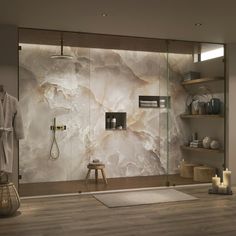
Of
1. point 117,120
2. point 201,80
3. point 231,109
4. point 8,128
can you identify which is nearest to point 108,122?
point 117,120

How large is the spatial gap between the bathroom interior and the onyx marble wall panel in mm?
16

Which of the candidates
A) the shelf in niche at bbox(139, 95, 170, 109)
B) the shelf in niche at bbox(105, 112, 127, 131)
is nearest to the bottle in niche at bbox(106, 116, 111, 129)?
the shelf in niche at bbox(105, 112, 127, 131)

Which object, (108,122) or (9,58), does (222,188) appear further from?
(9,58)

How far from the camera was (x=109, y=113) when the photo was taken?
6.27 m

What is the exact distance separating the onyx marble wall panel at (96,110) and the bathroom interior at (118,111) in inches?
0.6

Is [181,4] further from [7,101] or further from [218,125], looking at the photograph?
[218,125]

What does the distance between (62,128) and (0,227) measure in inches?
92.8

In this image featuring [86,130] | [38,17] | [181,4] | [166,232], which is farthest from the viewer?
[86,130]

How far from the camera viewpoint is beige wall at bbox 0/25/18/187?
449cm

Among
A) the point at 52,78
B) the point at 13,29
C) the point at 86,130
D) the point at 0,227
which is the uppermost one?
the point at 13,29

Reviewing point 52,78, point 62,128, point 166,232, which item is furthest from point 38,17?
point 166,232

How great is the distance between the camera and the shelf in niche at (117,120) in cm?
626

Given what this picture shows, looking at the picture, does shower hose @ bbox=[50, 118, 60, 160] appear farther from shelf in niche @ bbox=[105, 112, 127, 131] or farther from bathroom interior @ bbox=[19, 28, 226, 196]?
shelf in niche @ bbox=[105, 112, 127, 131]

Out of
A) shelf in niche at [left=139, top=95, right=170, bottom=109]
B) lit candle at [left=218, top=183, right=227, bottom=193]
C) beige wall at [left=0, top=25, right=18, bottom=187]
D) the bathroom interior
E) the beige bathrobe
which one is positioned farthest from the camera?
shelf in niche at [left=139, top=95, right=170, bottom=109]
